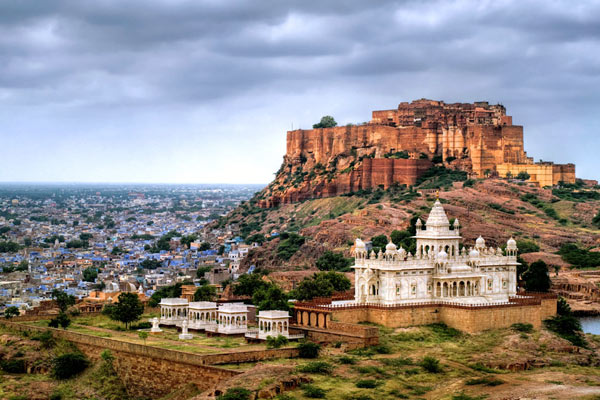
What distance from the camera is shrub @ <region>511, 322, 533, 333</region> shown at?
196ft

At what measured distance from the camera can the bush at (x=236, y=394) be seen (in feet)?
151

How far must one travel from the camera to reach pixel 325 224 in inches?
4225

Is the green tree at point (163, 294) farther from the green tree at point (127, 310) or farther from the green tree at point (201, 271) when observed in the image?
the green tree at point (201, 271)

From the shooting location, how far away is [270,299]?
63.4 meters

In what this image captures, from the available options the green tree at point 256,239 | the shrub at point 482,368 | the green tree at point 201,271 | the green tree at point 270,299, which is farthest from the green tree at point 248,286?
the green tree at point 256,239

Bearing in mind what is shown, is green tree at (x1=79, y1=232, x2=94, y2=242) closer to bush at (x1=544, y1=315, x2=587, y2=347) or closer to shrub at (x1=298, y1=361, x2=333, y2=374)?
bush at (x1=544, y1=315, x2=587, y2=347)

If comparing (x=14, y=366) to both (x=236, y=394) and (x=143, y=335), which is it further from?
(x=236, y=394)

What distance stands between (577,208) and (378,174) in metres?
20.5

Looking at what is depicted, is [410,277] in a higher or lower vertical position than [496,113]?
lower

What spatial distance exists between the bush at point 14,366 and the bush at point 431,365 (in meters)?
20.9

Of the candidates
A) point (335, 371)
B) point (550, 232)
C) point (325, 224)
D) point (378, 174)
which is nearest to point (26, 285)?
point (325, 224)

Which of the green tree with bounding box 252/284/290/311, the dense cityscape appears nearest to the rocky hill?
the dense cityscape

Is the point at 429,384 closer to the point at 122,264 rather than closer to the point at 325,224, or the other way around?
the point at 325,224

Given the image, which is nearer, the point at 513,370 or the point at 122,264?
the point at 513,370
